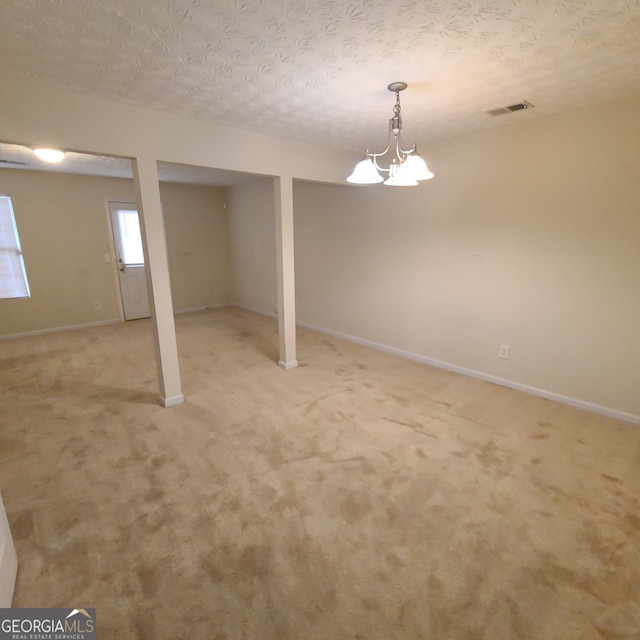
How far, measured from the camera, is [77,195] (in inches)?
213

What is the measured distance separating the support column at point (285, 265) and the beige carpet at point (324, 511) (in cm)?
61

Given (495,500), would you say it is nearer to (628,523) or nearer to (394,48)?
(628,523)

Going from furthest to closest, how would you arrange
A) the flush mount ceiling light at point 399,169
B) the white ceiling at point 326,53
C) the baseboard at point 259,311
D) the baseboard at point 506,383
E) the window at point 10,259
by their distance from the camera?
the baseboard at point 259,311 → the window at point 10,259 → the baseboard at point 506,383 → the flush mount ceiling light at point 399,169 → the white ceiling at point 326,53

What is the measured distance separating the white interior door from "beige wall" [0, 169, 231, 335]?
0.39 ft

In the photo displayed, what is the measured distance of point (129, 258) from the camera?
19.9 ft

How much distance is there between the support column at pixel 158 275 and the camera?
2711 millimetres

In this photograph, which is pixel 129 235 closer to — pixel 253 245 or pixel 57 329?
pixel 57 329

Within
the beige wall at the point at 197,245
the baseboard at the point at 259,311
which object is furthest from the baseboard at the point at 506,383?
the beige wall at the point at 197,245

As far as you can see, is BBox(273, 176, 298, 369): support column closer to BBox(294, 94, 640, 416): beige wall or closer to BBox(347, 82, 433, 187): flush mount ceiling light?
BBox(294, 94, 640, 416): beige wall

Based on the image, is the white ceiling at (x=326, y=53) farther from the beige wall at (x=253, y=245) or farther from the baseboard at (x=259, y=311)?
the baseboard at (x=259, y=311)

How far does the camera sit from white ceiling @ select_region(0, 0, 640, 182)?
1.49 meters

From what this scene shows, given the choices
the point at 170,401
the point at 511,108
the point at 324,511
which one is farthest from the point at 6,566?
the point at 511,108

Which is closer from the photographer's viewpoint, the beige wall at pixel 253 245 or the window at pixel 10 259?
the window at pixel 10 259

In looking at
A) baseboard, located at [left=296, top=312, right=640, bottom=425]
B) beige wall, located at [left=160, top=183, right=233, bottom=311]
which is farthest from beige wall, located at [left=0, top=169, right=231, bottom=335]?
baseboard, located at [left=296, top=312, right=640, bottom=425]
